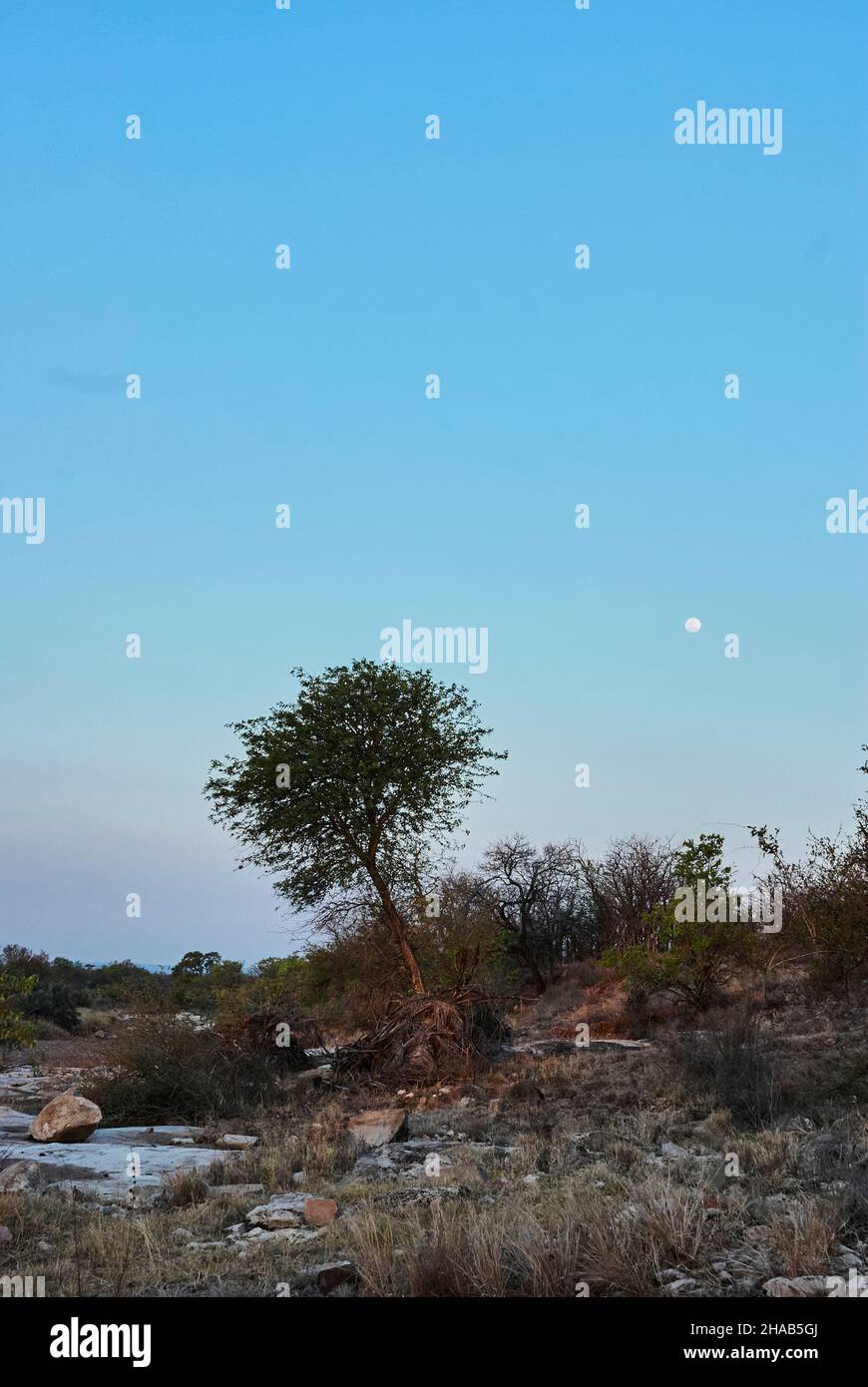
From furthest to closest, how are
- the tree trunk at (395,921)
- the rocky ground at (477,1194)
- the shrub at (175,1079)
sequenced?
1. the tree trunk at (395,921)
2. the shrub at (175,1079)
3. the rocky ground at (477,1194)

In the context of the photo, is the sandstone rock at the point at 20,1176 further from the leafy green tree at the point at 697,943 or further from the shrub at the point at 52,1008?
the shrub at the point at 52,1008

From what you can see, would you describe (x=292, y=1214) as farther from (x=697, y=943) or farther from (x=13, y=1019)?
(x=697, y=943)

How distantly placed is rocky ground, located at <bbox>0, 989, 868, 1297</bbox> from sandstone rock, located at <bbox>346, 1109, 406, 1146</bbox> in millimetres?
41

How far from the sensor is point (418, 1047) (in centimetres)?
1930

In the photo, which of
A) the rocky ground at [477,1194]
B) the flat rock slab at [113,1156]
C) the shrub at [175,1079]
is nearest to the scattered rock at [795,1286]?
the rocky ground at [477,1194]

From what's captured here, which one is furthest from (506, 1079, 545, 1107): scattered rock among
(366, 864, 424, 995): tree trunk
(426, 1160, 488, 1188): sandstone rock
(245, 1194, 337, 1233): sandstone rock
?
(245, 1194, 337, 1233): sandstone rock

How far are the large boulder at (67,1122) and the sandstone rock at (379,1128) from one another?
11.6 feet

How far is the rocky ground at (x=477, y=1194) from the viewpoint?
6609 millimetres

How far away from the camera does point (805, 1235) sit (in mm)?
6797

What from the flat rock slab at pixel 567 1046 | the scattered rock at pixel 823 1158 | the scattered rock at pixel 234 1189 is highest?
the scattered rock at pixel 823 1158

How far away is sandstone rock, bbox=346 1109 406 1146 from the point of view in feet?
44.0

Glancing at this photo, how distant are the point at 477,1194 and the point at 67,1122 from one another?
724cm

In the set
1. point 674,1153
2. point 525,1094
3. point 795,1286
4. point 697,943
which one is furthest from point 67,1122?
point 697,943

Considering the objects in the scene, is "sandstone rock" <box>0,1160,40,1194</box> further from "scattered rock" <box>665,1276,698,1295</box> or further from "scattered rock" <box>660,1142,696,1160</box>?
"scattered rock" <box>665,1276,698,1295</box>
